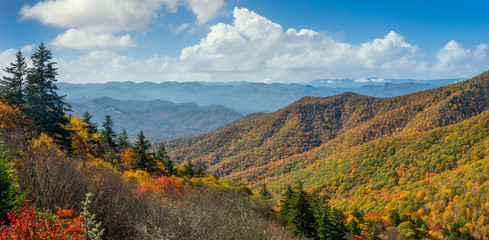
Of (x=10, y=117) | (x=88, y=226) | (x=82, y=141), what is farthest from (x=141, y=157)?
(x=88, y=226)

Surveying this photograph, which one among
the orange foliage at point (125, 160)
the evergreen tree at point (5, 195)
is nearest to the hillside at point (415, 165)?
the evergreen tree at point (5, 195)

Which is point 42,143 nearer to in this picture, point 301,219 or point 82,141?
point 82,141

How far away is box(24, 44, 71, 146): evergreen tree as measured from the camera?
116ft

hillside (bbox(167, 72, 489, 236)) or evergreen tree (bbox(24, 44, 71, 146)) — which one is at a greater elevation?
evergreen tree (bbox(24, 44, 71, 146))

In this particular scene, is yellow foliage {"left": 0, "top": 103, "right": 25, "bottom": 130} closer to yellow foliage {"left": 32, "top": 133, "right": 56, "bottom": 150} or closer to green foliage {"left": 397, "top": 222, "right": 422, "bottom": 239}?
yellow foliage {"left": 32, "top": 133, "right": 56, "bottom": 150}

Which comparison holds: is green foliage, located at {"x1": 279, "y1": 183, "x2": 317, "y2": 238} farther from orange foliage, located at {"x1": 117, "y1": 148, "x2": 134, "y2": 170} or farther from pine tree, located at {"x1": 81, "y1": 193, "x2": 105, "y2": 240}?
orange foliage, located at {"x1": 117, "y1": 148, "x2": 134, "y2": 170}

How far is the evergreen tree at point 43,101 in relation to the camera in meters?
35.2

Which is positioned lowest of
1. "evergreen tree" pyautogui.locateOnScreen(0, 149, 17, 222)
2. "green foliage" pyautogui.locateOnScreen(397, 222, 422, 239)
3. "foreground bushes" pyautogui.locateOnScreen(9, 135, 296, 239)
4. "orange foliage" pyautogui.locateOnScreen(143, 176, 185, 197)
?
"green foliage" pyautogui.locateOnScreen(397, 222, 422, 239)

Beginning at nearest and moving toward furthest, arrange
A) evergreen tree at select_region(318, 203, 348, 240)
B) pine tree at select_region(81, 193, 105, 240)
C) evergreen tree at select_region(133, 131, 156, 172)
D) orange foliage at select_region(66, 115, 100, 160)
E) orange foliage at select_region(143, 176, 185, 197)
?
pine tree at select_region(81, 193, 105, 240), orange foliage at select_region(143, 176, 185, 197), evergreen tree at select_region(318, 203, 348, 240), orange foliage at select_region(66, 115, 100, 160), evergreen tree at select_region(133, 131, 156, 172)

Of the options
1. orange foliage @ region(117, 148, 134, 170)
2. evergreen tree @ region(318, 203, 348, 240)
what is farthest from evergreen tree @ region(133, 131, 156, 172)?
evergreen tree @ region(318, 203, 348, 240)

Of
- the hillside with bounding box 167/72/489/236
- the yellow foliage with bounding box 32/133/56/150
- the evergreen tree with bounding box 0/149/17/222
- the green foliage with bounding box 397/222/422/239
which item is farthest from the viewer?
the hillside with bounding box 167/72/489/236

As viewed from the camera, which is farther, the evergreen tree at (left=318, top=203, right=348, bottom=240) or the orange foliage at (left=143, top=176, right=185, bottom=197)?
the evergreen tree at (left=318, top=203, right=348, bottom=240)

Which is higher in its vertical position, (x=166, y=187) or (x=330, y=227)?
(x=166, y=187)

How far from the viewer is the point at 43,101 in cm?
3662
